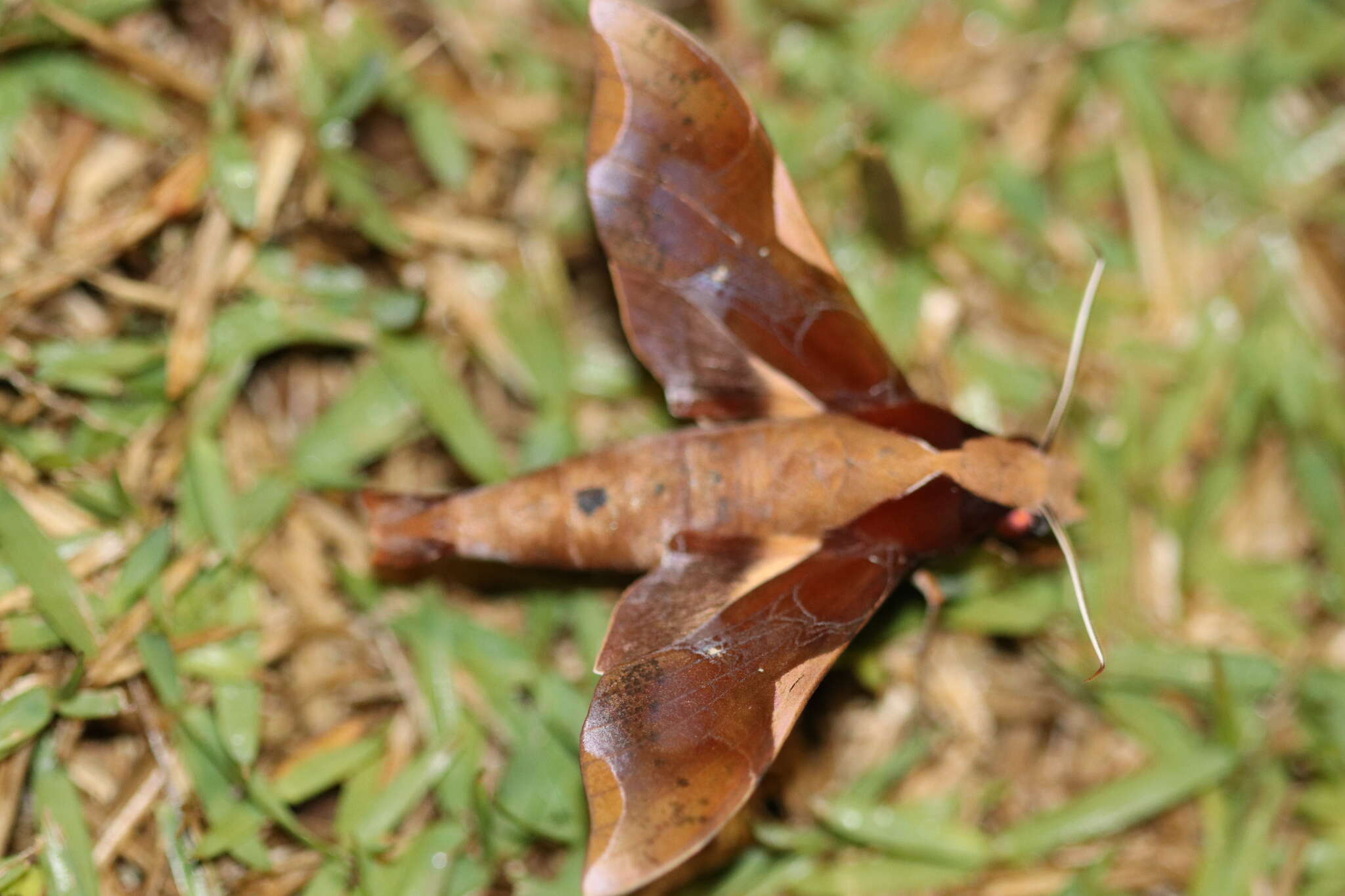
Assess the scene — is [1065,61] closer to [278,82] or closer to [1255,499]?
[1255,499]

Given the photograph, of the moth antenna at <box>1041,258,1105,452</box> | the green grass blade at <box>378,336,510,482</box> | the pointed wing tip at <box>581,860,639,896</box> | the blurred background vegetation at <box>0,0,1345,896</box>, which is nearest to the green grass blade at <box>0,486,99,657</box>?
the blurred background vegetation at <box>0,0,1345,896</box>

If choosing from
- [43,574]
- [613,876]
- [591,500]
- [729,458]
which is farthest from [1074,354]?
[43,574]

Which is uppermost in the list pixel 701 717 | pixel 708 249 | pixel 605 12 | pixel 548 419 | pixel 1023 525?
pixel 605 12

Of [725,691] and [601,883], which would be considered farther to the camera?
[725,691]

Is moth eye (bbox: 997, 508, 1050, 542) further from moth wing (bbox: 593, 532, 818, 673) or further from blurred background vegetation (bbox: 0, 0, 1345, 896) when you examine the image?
moth wing (bbox: 593, 532, 818, 673)

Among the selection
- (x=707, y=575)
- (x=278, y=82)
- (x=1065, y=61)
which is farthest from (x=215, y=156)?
(x=1065, y=61)

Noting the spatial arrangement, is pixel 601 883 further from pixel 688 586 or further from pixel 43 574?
pixel 43 574

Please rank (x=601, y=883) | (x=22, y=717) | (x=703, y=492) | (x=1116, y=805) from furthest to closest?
1. (x=1116, y=805)
2. (x=703, y=492)
3. (x=22, y=717)
4. (x=601, y=883)

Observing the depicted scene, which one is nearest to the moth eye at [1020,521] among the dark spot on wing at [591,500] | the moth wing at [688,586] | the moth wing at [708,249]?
the moth wing at [708,249]

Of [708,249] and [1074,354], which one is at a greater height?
[708,249]
